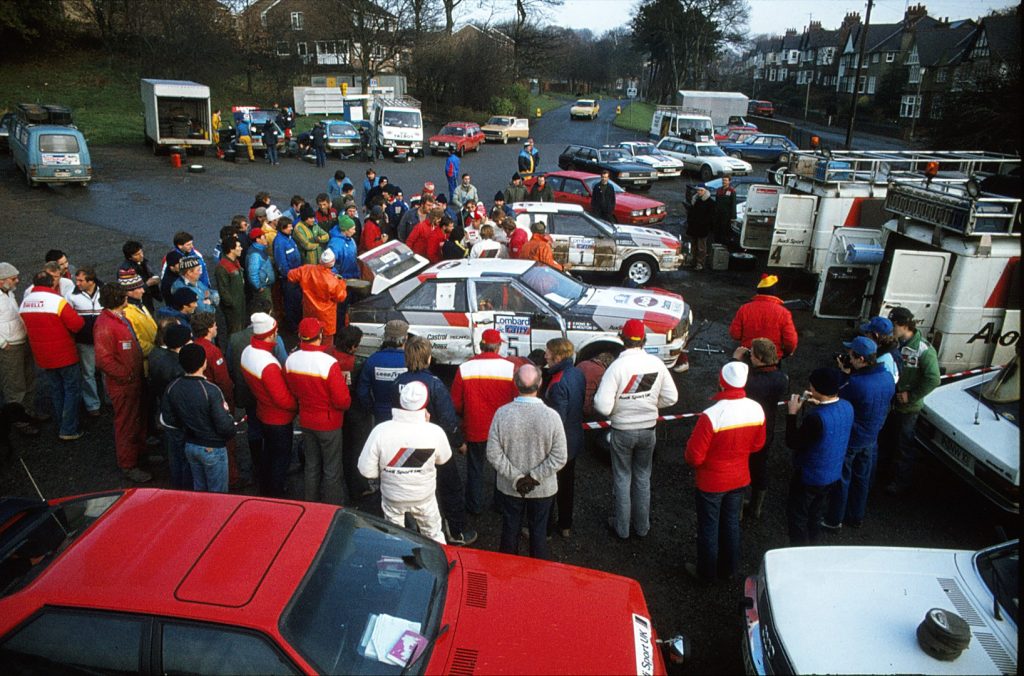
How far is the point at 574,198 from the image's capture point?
54.5 ft

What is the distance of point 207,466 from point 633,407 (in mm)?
3300

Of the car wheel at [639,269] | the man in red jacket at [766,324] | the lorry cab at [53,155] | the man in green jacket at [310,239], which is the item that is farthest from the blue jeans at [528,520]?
the lorry cab at [53,155]

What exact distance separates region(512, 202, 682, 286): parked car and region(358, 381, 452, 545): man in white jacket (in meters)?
8.41

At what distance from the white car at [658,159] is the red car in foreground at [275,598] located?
2429 centimetres

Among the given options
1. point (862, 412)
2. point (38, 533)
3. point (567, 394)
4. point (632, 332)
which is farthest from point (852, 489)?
point (38, 533)

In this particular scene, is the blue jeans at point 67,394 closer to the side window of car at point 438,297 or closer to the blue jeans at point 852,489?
the side window of car at point 438,297

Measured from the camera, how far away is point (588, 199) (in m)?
16.5

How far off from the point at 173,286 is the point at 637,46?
67315mm

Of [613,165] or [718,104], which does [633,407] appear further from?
[718,104]

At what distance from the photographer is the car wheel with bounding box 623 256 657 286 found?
12.7m

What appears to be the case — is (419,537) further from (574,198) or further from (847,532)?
(574,198)

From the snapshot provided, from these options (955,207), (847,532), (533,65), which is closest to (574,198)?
(955,207)

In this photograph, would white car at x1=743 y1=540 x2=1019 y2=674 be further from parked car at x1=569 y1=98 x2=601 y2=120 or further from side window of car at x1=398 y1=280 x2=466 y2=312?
parked car at x1=569 y1=98 x2=601 y2=120

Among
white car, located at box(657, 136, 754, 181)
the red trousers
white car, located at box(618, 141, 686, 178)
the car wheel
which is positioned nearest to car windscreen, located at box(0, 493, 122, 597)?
the red trousers
